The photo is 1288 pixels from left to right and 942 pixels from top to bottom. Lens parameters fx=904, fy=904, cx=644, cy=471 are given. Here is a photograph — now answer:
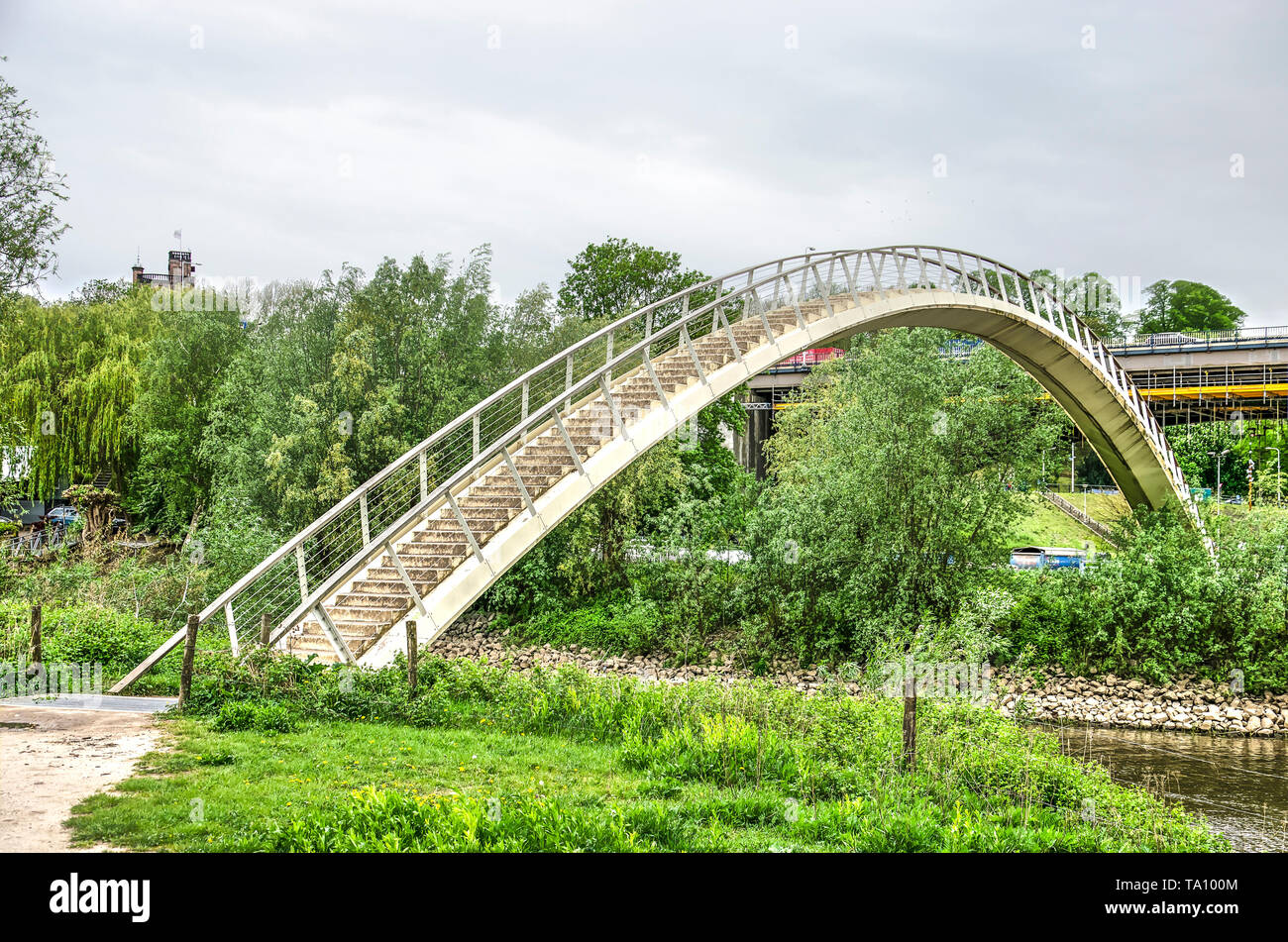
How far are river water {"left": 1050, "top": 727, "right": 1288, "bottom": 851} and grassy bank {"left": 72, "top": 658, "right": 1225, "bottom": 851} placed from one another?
1.87m

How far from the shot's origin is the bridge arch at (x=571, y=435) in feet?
40.2

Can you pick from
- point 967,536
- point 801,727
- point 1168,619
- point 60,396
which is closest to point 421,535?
point 801,727

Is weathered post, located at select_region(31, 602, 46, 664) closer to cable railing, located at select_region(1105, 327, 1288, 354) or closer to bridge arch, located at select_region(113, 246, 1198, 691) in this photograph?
bridge arch, located at select_region(113, 246, 1198, 691)

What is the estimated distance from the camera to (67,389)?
105 ft

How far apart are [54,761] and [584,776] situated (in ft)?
15.6

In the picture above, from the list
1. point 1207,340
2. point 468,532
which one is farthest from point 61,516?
point 1207,340

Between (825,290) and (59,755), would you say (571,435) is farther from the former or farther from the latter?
(59,755)

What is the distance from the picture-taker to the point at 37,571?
22188 millimetres

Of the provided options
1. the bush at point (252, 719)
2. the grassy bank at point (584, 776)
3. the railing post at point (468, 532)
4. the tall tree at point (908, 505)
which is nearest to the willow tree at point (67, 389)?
the tall tree at point (908, 505)

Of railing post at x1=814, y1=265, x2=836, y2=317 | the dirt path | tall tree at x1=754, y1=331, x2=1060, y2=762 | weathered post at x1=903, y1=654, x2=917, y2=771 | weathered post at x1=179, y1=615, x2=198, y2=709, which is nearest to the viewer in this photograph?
the dirt path

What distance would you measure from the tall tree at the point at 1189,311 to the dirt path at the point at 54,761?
6671 centimetres

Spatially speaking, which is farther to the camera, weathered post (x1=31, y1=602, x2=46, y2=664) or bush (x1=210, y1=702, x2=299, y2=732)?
weathered post (x1=31, y1=602, x2=46, y2=664)

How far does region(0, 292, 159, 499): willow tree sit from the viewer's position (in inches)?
1232

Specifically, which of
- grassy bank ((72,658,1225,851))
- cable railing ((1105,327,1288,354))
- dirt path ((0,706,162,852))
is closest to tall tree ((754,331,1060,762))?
grassy bank ((72,658,1225,851))
